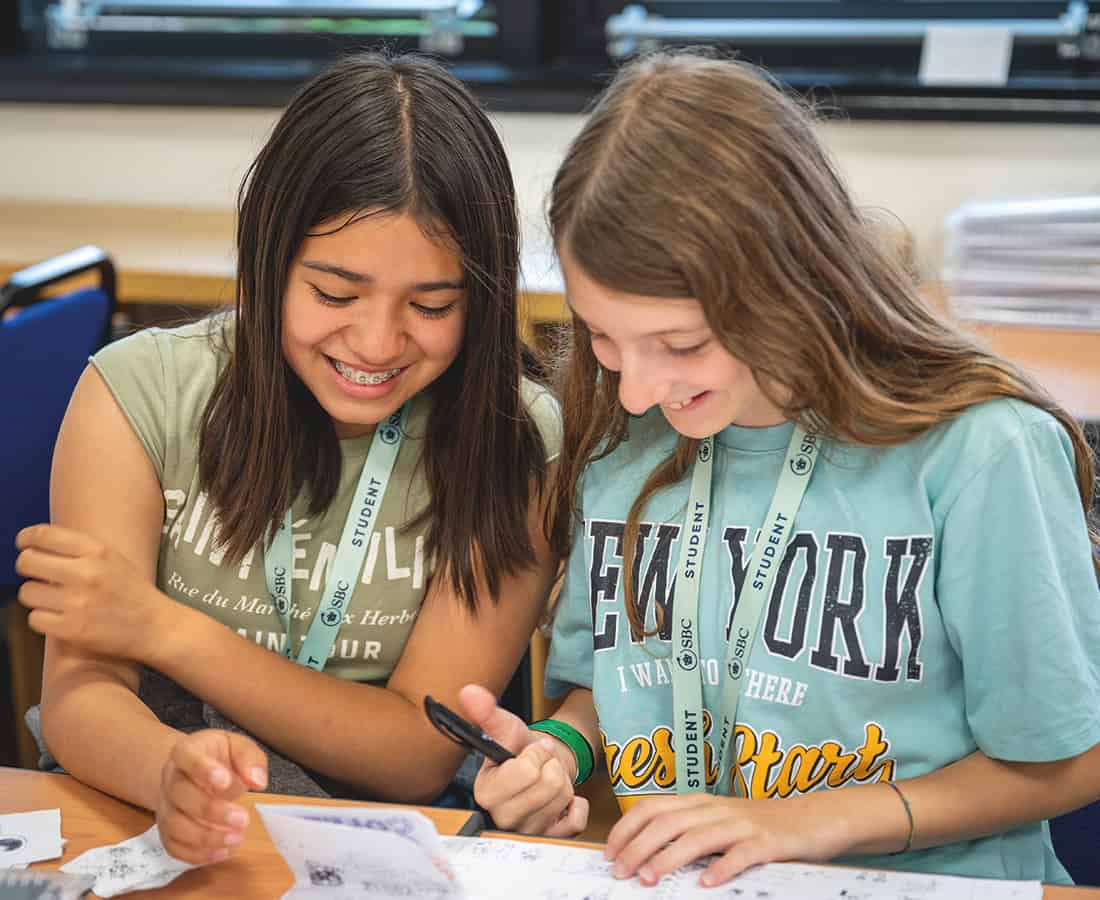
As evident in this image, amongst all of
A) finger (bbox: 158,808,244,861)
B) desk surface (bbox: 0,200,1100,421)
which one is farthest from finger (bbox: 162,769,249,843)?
desk surface (bbox: 0,200,1100,421)

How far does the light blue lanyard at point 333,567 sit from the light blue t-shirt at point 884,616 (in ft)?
0.86

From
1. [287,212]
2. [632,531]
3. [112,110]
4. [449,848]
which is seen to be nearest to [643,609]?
[632,531]

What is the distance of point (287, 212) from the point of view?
1.43 metres

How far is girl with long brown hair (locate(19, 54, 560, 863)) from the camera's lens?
4.65 feet

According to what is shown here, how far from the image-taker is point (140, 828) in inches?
50.1

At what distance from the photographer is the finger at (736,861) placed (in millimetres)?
1145

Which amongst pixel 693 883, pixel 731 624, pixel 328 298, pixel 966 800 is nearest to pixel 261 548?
pixel 328 298

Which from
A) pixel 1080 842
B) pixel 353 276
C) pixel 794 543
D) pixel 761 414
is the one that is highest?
pixel 353 276

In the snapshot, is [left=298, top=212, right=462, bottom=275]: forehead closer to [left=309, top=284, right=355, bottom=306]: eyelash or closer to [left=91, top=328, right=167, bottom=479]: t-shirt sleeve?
[left=309, top=284, right=355, bottom=306]: eyelash

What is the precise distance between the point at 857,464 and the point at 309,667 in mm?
636

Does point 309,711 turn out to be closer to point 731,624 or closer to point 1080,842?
point 731,624

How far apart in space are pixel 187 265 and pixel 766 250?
1923mm

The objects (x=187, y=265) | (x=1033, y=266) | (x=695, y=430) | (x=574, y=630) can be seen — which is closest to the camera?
(x=695, y=430)

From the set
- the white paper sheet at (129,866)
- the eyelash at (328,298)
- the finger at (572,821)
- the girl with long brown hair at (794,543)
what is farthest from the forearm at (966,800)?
the eyelash at (328,298)
